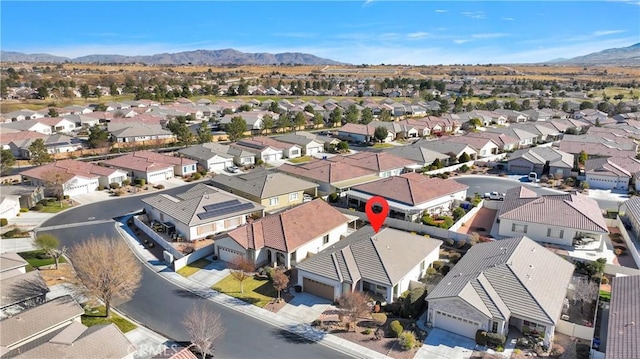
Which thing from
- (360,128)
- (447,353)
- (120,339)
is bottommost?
(447,353)

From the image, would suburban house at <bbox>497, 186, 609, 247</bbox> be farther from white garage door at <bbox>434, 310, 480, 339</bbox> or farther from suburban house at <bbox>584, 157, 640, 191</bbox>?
suburban house at <bbox>584, 157, 640, 191</bbox>

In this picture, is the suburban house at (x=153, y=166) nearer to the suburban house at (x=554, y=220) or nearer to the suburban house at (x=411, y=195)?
the suburban house at (x=411, y=195)

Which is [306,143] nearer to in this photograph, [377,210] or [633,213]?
[377,210]

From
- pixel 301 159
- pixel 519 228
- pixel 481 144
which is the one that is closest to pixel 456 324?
pixel 519 228

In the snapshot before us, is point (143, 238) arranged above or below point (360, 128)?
below

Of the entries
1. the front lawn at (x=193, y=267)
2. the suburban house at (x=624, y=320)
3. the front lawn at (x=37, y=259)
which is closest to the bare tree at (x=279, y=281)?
the front lawn at (x=193, y=267)

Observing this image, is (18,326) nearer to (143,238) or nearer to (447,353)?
(143,238)

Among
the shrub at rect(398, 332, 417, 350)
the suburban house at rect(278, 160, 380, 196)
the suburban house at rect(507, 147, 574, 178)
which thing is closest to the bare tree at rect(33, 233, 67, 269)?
the shrub at rect(398, 332, 417, 350)

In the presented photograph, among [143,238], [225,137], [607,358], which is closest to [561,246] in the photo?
[607,358]
